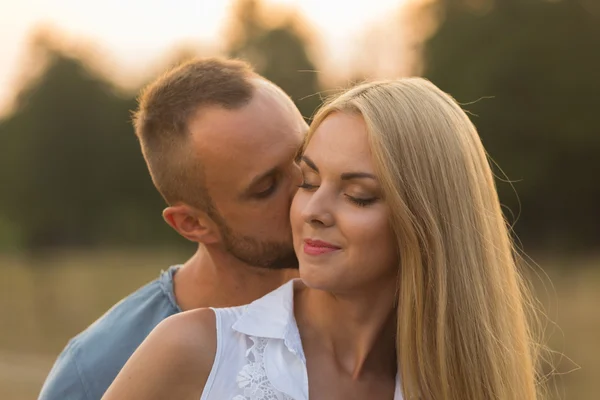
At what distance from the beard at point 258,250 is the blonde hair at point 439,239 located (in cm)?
69

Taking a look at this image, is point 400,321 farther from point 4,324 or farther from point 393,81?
point 4,324

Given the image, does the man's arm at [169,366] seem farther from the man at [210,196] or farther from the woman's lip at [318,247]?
the man at [210,196]

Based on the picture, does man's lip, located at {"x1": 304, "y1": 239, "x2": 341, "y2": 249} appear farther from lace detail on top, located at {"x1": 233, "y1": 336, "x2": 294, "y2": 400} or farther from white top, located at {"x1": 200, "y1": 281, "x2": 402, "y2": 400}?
lace detail on top, located at {"x1": 233, "y1": 336, "x2": 294, "y2": 400}

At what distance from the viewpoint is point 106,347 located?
3.19m

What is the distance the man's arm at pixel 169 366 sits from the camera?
2336mm

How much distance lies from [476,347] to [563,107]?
20.0 metres

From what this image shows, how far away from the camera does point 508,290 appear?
2760mm

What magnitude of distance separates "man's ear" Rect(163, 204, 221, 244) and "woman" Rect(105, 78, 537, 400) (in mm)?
668

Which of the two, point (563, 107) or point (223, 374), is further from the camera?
point (563, 107)

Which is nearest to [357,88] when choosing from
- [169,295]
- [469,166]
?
[469,166]

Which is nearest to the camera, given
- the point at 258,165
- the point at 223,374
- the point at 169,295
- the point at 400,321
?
the point at 223,374

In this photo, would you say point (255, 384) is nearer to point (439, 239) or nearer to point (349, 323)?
point (349, 323)

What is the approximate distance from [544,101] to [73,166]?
1756 cm

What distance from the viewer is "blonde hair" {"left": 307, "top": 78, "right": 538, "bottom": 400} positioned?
2449 mm
